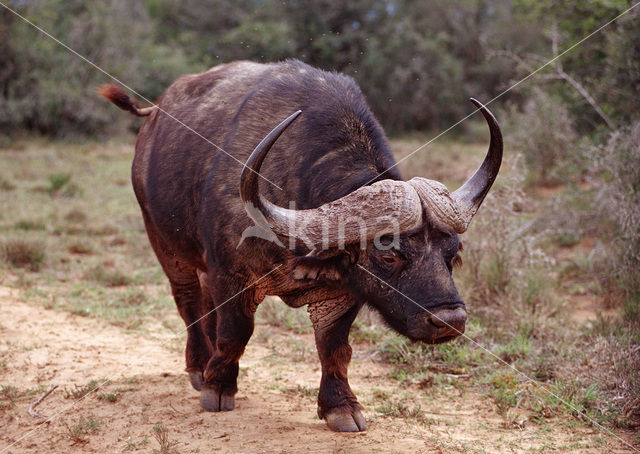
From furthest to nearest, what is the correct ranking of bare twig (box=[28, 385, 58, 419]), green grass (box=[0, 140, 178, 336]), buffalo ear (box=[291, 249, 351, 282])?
green grass (box=[0, 140, 178, 336])
bare twig (box=[28, 385, 58, 419])
buffalo ear (box=[291, 249, 351, 282])

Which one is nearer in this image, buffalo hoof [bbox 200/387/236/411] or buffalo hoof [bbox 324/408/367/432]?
buffalo hoof [bbox 324/408/367/432]

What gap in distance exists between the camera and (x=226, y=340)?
443cm

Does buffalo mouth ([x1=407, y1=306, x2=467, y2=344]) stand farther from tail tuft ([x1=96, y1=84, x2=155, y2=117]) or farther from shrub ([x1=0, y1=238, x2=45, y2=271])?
shrub ([x1=0, y1=238, x2=45, y2=271])

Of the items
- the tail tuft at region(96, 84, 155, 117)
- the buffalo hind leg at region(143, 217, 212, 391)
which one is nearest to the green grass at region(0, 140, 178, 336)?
the buffalo hind leg at region(143, 217, 212, 391)

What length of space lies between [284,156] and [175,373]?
2.20 meters

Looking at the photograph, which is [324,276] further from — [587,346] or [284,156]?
[587,346]

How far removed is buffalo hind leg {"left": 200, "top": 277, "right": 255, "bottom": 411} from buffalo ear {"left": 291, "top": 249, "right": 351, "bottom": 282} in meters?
0.56

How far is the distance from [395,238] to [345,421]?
53.3 inches

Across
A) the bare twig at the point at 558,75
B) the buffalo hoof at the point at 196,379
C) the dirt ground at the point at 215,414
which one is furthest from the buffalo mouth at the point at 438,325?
the bare twig at the point at 558,75

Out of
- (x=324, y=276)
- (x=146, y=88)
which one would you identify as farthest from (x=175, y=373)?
(x=146, y=88)

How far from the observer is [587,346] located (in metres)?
5.62

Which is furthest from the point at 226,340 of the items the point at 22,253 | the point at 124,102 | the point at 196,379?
the point at 22,253

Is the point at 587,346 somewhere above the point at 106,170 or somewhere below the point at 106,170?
above

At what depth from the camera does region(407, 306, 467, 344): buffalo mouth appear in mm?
3506
